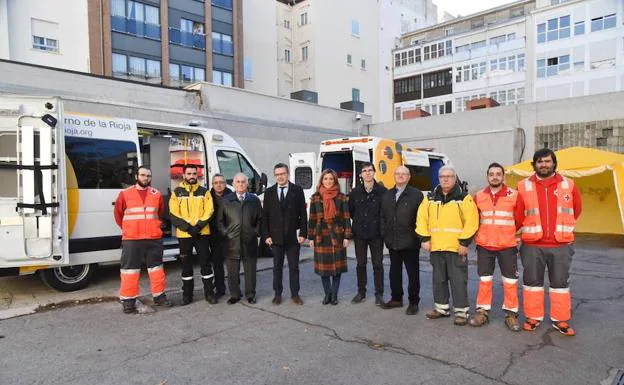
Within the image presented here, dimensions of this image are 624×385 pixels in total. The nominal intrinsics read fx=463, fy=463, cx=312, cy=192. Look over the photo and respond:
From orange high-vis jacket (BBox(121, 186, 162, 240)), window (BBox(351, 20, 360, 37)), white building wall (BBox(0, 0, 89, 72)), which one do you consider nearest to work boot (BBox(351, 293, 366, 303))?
orange high-vis jacket (BBox(121, 186, 162, 240))

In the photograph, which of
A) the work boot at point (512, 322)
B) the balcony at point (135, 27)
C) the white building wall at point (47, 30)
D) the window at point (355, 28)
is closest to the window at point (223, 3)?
the balcony at point (135, 27)

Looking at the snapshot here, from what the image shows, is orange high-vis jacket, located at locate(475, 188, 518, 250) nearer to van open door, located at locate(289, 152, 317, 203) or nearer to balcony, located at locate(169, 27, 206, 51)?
van open door, located at locate(289, 152, 317, 203)

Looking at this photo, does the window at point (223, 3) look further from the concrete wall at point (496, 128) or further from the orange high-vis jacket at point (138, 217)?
the orange high-vis jacket at point (138, 217)

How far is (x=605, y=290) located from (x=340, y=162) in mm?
7879

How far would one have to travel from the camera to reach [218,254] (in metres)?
6.22

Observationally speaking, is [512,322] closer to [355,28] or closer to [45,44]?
[45,44]

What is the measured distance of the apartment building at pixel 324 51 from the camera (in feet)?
126

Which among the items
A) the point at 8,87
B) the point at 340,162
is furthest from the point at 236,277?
the point at 8,87

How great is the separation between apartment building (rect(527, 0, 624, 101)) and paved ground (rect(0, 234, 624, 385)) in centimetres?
3472

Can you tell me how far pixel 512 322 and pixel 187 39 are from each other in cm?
3201

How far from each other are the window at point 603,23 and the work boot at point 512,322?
123ft

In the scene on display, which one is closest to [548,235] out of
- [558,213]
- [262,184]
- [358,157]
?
[558,213]

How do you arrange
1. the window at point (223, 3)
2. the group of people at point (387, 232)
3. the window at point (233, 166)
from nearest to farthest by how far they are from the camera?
1. the group of people at point (387, 232)
2. the window at point (233, 166)
3. the window at point (223, 3)

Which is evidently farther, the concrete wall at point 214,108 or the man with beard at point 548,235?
the concrete wall at point 214,108
